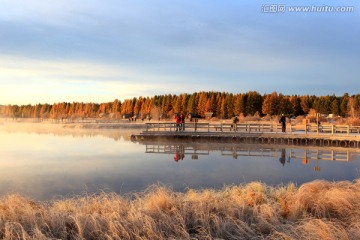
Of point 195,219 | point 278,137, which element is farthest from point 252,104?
point 195,219

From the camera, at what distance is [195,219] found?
20.9 ft

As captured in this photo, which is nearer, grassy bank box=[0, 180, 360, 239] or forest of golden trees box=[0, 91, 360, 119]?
grassy bank box=[0, 180, 360, 239]

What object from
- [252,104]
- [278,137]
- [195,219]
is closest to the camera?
[195,219]

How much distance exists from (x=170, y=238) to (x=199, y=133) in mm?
26145

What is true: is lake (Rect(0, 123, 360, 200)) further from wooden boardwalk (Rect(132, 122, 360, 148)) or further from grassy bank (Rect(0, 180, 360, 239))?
wooden boardwalk (Rect(132, 122, 360, 148))

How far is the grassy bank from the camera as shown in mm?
5629

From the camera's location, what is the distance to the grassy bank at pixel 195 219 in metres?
5.63

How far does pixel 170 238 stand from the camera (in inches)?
214

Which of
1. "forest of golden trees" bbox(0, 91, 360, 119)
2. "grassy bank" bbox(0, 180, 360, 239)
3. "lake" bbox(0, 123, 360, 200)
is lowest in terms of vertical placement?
"lake" bbox(0, 123, 360, 200)

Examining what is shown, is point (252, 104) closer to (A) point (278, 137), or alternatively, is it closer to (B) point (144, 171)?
(A) point (278, 137)

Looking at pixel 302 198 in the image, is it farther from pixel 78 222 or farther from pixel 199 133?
pixel 199 133

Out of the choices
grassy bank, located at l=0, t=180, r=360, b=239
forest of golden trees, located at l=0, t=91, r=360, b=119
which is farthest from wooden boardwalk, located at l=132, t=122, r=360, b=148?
forest of golden trees, located at l=0, t=91, r=360, b=119

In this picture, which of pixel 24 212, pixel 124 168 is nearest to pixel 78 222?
pixel 24 212

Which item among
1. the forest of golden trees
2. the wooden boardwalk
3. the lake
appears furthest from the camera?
the forest of golden trees
